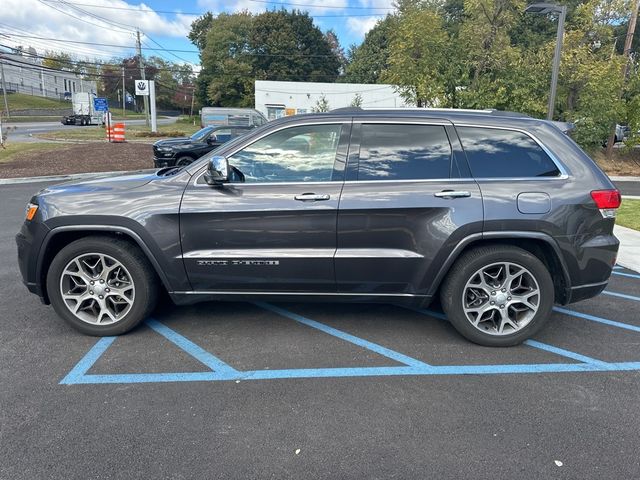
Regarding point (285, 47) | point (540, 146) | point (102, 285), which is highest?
point (285, 47)

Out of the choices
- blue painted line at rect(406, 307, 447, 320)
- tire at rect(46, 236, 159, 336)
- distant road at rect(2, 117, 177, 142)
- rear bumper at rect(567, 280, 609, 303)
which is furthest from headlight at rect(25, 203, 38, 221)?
distant road at rect(2, 117, 177, 142)

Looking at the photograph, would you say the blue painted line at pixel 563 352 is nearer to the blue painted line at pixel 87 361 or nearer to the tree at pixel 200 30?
the blue painted line at pixel 87 361

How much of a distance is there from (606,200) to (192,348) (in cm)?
344

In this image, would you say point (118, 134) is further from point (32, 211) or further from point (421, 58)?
point (32, 211)

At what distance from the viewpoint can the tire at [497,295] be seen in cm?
366

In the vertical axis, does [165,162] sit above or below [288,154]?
below

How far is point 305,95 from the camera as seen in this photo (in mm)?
41625

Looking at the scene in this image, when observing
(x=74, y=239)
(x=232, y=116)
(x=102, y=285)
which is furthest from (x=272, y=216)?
(x=232, y=116)

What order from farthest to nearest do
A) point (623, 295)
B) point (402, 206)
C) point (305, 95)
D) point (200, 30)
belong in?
point (200, 30)
point (305, 95)
point (623, 295)
point (402, 206)

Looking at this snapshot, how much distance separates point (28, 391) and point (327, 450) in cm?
205

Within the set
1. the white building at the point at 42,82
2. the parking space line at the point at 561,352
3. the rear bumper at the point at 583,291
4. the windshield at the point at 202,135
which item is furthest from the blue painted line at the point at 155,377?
the white building at the point at 42,82

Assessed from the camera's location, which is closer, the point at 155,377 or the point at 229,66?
the point at 155,377

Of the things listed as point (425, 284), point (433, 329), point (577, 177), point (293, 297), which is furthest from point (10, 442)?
point (577, 177)

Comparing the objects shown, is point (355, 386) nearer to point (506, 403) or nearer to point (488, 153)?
point (506, 403)
